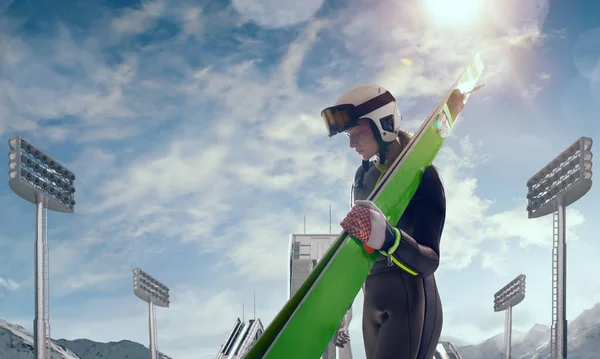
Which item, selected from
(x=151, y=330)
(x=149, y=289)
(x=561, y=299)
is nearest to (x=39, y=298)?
(x=151, y=330)

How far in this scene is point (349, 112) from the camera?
4789mm

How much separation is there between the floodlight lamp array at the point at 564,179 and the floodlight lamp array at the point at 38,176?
21473 millimetres

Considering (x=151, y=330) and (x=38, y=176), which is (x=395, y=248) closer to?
(x=38, y=176)

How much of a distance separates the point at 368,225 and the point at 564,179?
89.7 ft

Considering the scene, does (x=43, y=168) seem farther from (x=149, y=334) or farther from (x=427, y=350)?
(x=427, y=350)

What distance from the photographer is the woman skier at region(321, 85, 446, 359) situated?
4.48 m

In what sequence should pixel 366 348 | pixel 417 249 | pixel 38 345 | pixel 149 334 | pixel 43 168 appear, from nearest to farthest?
1. pixel 417 249
2. pixel 366 348
3. pixel 38 345
4. pixel 43 168
5. pixel 149 334

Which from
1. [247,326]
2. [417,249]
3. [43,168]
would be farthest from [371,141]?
[247,326]

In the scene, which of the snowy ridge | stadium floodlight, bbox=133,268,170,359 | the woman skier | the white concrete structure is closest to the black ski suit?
the woman skier

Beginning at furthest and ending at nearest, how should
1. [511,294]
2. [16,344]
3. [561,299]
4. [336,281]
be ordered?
1. [16,344]
2. [511,294]
3. [561,299]
4. [336,281]

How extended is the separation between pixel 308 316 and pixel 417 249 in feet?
3.15

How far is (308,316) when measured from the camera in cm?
392

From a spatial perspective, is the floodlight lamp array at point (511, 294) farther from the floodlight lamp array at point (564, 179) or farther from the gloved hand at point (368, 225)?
the gloved hand at point (368, 225)

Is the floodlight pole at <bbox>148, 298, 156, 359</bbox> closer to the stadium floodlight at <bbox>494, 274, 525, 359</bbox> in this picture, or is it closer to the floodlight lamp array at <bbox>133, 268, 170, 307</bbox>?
the floodlight lamp array at <bbox>133, 268, 170, 307</bbox>
